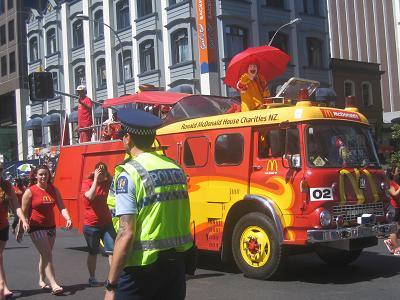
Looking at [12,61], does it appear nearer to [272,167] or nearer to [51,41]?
[51,41]

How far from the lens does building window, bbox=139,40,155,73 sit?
Answer: 32812 mm

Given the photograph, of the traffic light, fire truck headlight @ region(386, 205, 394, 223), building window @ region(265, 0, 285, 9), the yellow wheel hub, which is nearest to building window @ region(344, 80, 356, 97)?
building window @ region(265, 0, 285, 9)

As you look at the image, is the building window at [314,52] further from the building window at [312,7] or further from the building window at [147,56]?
the building window at [147,56]

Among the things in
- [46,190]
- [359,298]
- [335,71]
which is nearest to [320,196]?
[359,298]

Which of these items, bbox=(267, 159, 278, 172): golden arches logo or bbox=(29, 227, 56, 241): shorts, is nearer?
bbox=(29, 227, 56, 241): shorts

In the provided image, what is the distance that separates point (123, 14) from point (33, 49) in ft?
41.6

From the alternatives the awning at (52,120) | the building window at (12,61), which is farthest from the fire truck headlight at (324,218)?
the building window at (12,61)

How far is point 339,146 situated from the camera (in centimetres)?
856

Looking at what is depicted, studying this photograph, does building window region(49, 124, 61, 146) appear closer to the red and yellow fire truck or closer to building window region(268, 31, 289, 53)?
building window region(268, 31, 289, 53)

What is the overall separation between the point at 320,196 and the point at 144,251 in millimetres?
4778

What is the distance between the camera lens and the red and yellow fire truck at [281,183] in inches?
319

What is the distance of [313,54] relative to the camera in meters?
35.1

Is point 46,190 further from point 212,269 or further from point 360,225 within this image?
point 360,225

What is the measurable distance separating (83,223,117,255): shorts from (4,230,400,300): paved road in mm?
589
